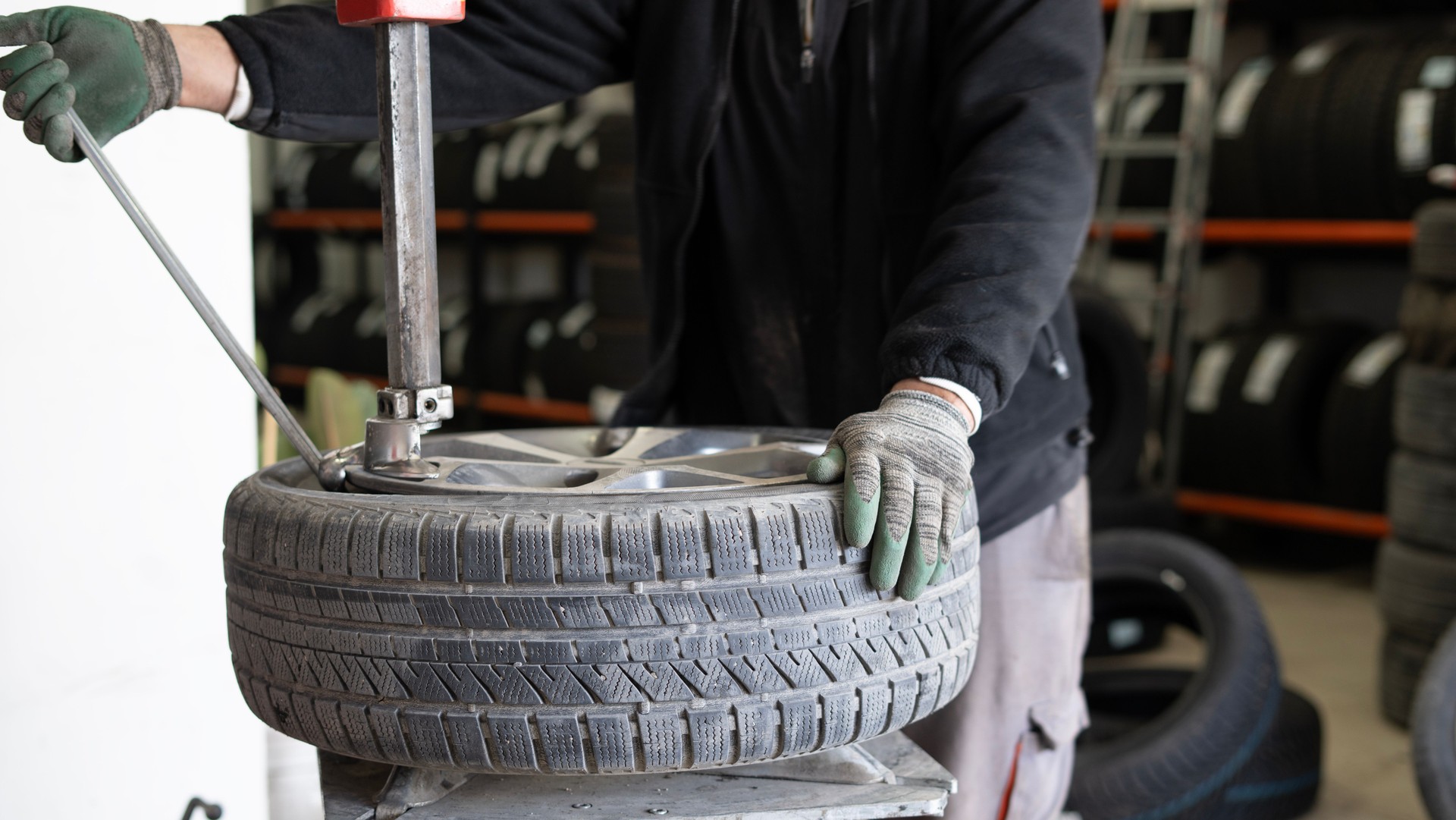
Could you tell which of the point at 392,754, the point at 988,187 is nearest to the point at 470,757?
the point at 392,754

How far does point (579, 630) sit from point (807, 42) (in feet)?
2.48

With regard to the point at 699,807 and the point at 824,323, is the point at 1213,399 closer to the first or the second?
the point at 824,323

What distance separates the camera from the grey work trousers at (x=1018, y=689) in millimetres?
1488

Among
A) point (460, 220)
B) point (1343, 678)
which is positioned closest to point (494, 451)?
point (1343, 678)

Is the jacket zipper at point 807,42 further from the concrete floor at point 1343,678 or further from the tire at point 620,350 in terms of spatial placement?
the tire at point 620,350

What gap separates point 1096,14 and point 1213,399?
323cm

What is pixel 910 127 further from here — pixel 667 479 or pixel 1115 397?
pixel 1115 397

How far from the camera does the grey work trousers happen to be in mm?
1488

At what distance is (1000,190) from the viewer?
123 cm

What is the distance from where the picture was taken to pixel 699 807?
0.98 metres

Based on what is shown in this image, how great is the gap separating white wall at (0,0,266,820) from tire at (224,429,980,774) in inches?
28.0

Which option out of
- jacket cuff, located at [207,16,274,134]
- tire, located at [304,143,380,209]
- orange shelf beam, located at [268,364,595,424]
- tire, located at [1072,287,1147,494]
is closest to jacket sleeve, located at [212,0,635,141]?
jacket cuff, located at [207,16,274,134]

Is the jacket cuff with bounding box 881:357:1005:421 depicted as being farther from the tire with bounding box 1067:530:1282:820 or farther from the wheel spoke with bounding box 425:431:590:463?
the tire with bounding box 1067:530:1282:820

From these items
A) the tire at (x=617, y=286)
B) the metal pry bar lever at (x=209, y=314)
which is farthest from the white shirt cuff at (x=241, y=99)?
the tire at (x=617, y=286)
